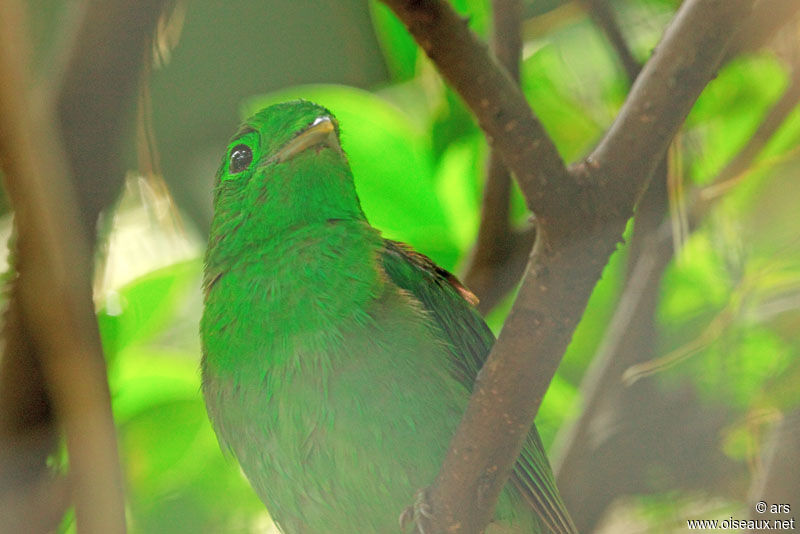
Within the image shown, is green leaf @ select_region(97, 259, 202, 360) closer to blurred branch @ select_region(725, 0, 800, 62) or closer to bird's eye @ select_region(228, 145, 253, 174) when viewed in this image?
bird's eye @ select_region(228, 145, 253, 174)

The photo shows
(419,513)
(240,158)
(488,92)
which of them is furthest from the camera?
(240,158)

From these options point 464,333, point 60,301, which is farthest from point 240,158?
point 60,301

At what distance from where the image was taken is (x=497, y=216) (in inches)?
122

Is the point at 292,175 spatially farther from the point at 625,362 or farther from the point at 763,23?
the point at 763,23

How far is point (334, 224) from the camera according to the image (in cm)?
272

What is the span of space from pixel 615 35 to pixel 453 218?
797 mm

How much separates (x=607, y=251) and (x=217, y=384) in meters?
1.24

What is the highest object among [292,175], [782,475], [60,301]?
[60,301]

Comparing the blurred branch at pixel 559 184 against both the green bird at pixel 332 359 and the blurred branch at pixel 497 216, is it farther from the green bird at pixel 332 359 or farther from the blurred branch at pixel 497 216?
the blurred branch at pixel 497 216

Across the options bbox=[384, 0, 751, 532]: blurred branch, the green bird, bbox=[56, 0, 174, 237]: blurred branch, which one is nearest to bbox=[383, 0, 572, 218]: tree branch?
bbox=[384, 0, 751, 532]: blurred branch

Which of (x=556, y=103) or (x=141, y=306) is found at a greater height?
(x=141, y=306)

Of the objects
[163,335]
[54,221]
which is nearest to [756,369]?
[163,335]

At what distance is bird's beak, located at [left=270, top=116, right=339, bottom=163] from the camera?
2.74 meters

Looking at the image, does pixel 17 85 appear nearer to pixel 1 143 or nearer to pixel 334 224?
pixel 1 143
